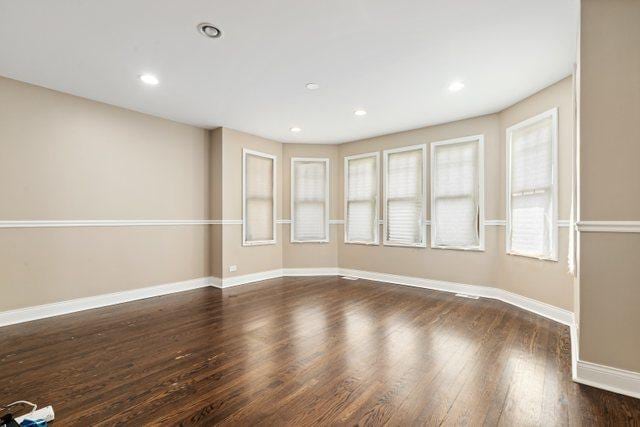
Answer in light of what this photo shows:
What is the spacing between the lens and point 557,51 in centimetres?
279

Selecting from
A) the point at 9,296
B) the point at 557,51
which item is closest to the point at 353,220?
the point at 557,51

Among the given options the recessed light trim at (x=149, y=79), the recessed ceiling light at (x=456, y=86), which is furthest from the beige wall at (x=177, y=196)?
the recessed light trim at (x=149, y=79)

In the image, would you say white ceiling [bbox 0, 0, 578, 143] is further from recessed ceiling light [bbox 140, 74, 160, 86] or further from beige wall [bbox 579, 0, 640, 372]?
beige wall [bbox 579, 0, 640, 372]

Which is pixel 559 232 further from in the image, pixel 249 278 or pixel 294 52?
pixel 249 278

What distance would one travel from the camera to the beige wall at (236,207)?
514 centimetres

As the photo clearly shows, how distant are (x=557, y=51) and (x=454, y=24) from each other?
46.1 inches

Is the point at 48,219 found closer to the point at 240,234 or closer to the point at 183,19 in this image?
the point at 240,234

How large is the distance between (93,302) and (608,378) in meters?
5.18

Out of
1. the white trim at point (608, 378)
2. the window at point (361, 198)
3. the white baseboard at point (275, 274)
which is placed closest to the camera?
the white trim at point (608, 378)

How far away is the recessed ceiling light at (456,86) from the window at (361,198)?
2150mm

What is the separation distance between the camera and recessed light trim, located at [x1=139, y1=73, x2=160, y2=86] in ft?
10.7

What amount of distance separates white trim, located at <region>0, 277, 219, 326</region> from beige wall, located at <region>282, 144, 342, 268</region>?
1.58 m

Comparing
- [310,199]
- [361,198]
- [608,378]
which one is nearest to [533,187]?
[608,378]

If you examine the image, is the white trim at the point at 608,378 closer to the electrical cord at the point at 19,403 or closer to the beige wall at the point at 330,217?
the electrical cord at the point at 19,403
